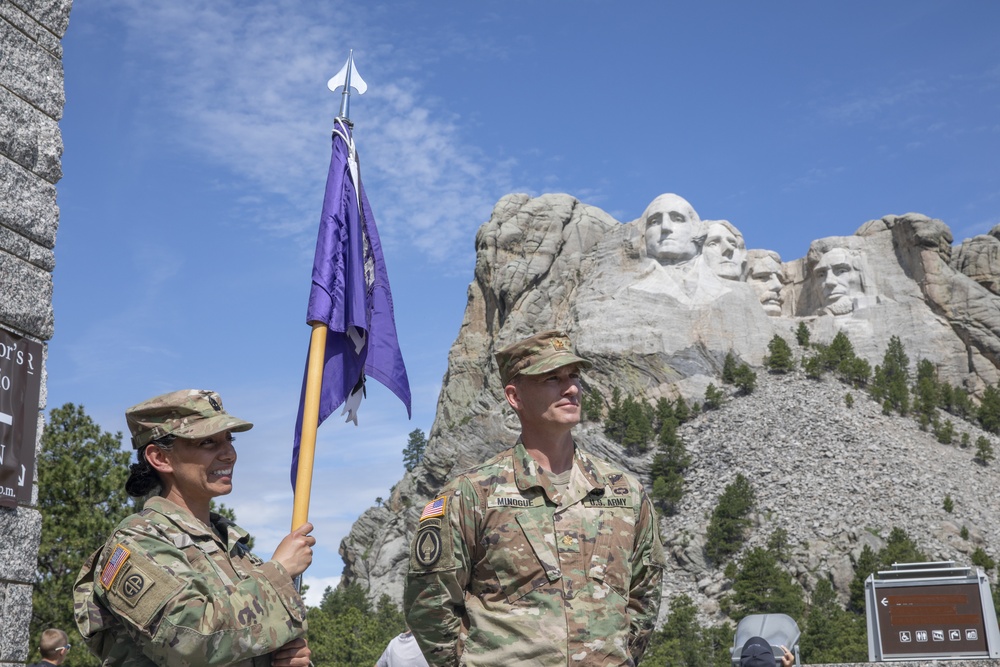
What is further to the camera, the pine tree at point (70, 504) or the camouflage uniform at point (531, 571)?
the pine tree at point (70, 504)

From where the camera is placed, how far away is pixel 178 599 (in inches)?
113

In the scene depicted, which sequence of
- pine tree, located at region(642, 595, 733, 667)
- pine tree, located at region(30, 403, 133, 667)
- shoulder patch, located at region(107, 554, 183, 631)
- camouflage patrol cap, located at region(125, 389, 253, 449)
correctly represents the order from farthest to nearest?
pine tree, located at region(642, 595, 733, 667) < pine tree, located at region(30, 403, 133, 667) < camouflage patrol cap, located at region(125, 389, 253, 449) < shoulder patch, located at region(107, 554, 183, 631)

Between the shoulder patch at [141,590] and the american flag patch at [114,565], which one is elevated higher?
the american flag patch at [114,565]

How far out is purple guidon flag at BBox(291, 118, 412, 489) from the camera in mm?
5180

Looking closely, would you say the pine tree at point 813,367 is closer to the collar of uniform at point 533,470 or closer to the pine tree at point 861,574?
the pine tree at point 861,574

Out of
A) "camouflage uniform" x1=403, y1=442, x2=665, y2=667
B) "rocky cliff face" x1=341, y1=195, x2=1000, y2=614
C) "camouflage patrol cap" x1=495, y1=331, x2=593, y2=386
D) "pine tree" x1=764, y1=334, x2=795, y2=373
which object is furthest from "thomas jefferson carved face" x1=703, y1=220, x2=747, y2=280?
"camouflage uniform" x1=403, y1=442, x2=665, y2=667

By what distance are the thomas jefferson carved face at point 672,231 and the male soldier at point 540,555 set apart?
4831cm

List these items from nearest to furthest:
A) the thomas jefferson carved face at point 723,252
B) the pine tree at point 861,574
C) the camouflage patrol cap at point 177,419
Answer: the camouflage patrol cap at point 177,419
the pine tree at point 861,574
the thomas jefferson carved face at point 723,252

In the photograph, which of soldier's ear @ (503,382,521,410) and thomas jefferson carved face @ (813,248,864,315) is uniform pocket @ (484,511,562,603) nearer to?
soldier's ear @ (503,382,521,410)

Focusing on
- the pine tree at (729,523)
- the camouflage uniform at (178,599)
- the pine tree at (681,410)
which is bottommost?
the camouflage uniform at (178,599)

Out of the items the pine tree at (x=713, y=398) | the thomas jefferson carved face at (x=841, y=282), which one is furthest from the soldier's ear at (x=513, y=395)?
the thomas jefferson carved face at (x=841, y=282)

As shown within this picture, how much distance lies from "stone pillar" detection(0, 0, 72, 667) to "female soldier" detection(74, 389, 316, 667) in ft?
5.11

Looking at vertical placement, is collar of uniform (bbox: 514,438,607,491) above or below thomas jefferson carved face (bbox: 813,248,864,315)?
below

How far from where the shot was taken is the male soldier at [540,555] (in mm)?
3535
